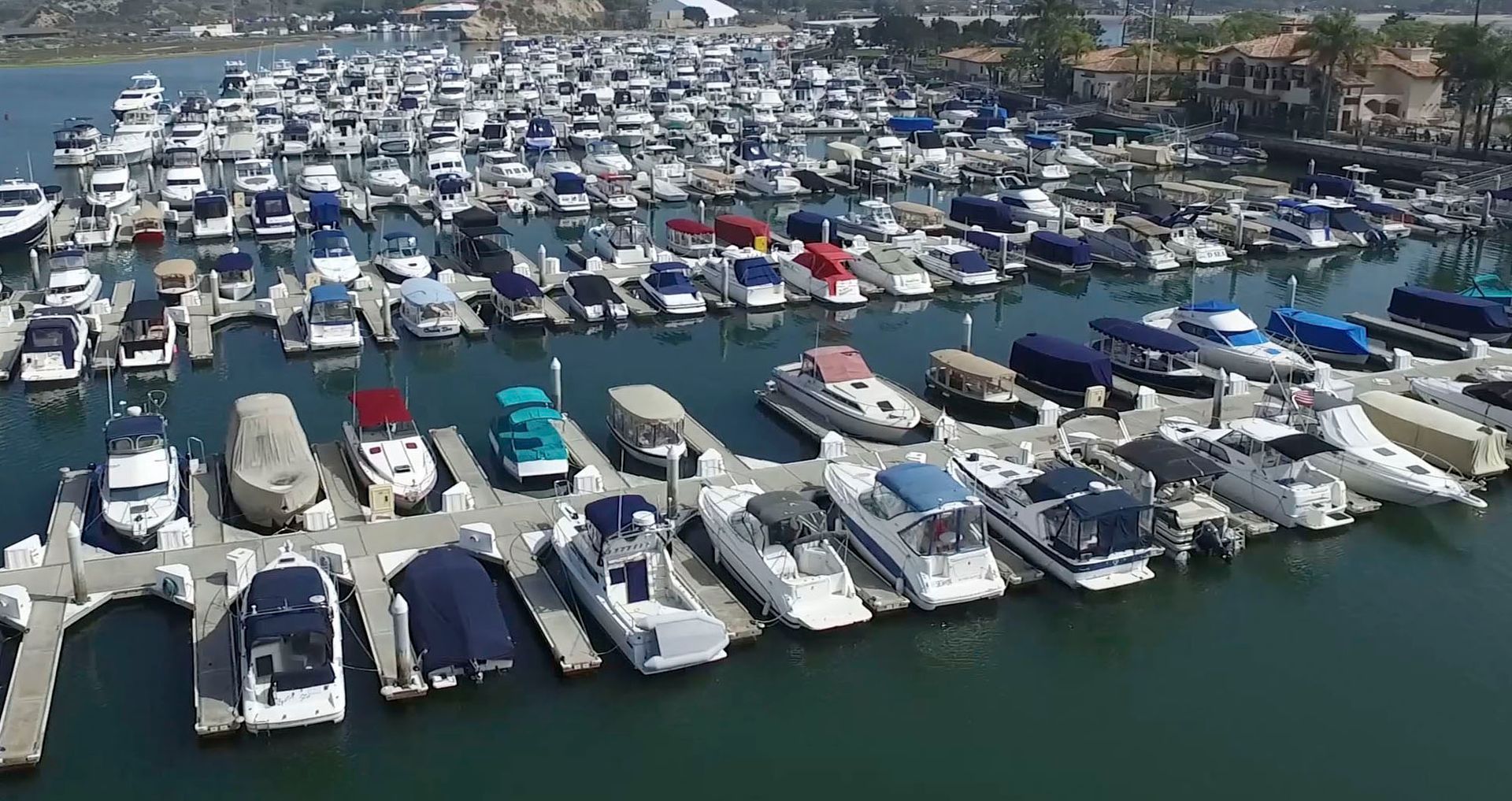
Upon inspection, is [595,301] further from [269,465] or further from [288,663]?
[288,663]

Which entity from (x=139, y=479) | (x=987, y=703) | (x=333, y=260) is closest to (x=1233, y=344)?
(x=987, y=703)

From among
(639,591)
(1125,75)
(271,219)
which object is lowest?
(639,591)

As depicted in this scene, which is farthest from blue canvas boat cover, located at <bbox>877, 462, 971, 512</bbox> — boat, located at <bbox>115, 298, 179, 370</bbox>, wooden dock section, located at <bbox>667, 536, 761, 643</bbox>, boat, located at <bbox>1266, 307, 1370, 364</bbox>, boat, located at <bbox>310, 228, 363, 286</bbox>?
boat, located at <bbox>310, 228, 363, 286</bbox>

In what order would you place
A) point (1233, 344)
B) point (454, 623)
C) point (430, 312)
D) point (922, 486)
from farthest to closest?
1. point (430, 312)
2. point (1233, 344)
3. point (922, 486)
4. point (454, 623)

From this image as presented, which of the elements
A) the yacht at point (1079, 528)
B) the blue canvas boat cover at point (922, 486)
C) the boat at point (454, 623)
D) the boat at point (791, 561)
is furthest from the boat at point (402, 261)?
the yacht at point (1079, 528)

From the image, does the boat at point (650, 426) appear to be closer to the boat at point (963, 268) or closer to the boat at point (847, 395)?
the boat at point (847, 395)

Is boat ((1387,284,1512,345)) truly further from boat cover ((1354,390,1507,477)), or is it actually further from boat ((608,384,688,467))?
boat ((608,384,688,467))

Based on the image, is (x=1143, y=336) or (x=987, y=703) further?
(x=1143, y=336)
